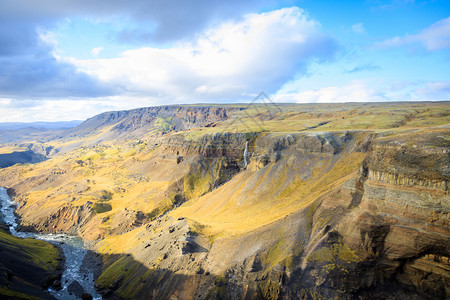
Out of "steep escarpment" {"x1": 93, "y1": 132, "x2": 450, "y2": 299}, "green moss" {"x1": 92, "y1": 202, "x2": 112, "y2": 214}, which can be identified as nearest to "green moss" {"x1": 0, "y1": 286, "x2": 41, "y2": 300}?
"steep escarpment" {"x1": 93, "y1": 132, "x2": 450, "y2": 299}

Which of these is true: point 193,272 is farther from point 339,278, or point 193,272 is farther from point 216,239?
point 339,278

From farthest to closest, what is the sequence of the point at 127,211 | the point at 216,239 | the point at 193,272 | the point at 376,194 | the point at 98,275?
the point at 127,211 → the point at 98,275 → the point at 216,239 → the point at 193,272 → the point at 376,194

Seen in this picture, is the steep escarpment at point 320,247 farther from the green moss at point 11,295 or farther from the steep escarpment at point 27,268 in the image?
the green moss at point 11,295

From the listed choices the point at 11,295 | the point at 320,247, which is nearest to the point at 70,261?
the point at 11,295

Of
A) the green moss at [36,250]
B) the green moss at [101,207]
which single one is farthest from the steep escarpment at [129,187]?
the green moss at [36,250]

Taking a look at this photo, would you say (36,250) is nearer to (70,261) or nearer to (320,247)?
(70,261)

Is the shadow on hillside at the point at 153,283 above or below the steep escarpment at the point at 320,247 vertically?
below

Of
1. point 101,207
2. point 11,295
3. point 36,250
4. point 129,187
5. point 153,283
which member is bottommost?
point 36,250

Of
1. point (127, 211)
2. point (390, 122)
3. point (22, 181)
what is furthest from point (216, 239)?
point (22, 181)
